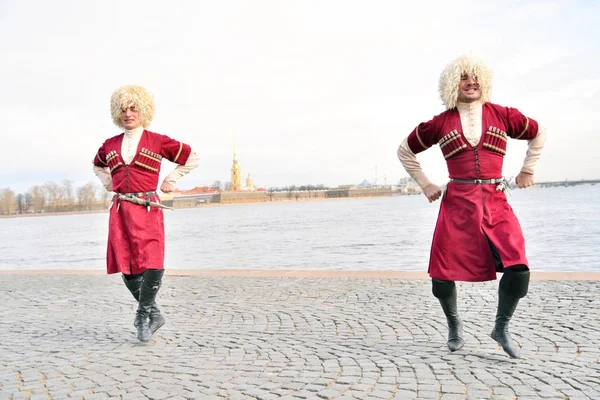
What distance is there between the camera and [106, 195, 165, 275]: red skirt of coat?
480 centimetres

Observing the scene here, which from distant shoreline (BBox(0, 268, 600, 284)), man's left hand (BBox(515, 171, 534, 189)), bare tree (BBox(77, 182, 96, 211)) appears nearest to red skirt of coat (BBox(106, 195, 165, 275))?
man's left hand (BBox(515, 171, 534, 189))

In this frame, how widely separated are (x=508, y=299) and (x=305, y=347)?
1.49 meters

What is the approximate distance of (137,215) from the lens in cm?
482

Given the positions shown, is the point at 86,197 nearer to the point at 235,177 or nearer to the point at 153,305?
the point at 235,177

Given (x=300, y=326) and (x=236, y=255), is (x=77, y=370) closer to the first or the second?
(x=300, y=326)

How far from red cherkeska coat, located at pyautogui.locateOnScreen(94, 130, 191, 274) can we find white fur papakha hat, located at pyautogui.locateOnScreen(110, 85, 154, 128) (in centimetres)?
17

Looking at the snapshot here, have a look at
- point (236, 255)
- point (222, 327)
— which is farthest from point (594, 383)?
point (236, 255)

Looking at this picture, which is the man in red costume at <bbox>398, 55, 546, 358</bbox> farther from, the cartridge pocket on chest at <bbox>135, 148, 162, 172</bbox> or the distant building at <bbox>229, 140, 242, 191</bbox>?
the distant building at <bbox>229, 140, 242, 191</bbox>

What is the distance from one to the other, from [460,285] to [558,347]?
9.44 ft

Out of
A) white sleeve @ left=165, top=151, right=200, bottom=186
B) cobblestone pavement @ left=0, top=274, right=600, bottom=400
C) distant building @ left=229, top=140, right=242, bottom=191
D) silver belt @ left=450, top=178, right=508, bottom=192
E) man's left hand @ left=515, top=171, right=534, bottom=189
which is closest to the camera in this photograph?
cobblestone pavement @ left=0, top=274, right=600, bottom=400

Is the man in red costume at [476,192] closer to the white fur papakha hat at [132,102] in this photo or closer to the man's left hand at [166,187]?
the man's left hand at [166,187]

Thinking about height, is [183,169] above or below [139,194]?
above

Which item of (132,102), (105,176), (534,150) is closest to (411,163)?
(534,150)

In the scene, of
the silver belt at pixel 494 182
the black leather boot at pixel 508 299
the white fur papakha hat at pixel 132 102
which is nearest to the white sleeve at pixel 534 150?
the silver belt at pixel 494 182
